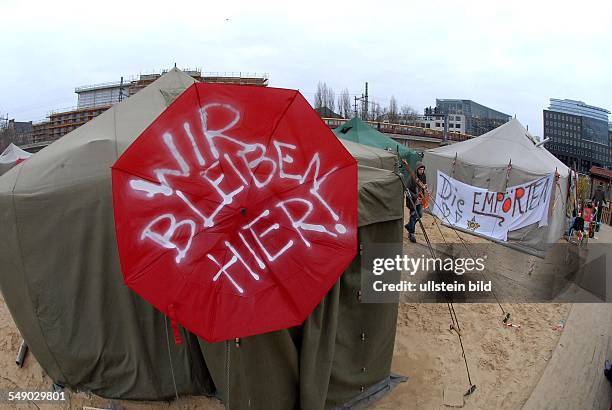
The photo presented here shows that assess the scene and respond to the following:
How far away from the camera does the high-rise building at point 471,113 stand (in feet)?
292

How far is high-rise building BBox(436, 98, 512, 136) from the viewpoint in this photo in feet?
292

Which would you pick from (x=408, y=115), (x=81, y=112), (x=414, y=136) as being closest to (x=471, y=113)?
(x=408, y=115)

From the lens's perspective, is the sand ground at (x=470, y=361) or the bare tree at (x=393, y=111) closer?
the sand ground at (x=470, y=361)

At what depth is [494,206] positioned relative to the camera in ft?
34.1

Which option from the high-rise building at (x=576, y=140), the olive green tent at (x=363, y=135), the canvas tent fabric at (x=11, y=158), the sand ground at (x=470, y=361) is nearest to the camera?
the sand ground at (x=470, y=361)

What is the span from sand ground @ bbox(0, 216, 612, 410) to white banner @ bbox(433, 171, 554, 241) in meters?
3.48

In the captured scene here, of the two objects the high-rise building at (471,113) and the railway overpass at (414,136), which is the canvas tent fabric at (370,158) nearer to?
the railway overpass at (414,136)

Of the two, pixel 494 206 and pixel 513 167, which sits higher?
pixel 513 167

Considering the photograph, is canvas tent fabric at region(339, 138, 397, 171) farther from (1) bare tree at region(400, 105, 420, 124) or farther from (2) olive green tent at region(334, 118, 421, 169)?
(1) bare tree at region(400, 105, 420, 124)

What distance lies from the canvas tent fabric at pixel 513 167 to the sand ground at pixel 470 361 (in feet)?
11.3

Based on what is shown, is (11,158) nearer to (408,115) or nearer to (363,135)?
(363,135)

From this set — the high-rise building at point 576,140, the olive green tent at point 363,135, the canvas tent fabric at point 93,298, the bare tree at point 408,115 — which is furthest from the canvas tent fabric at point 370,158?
Result: the bare tree at point 408,115

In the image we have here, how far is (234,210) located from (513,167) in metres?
9.59

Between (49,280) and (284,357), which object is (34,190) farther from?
(284,357)
